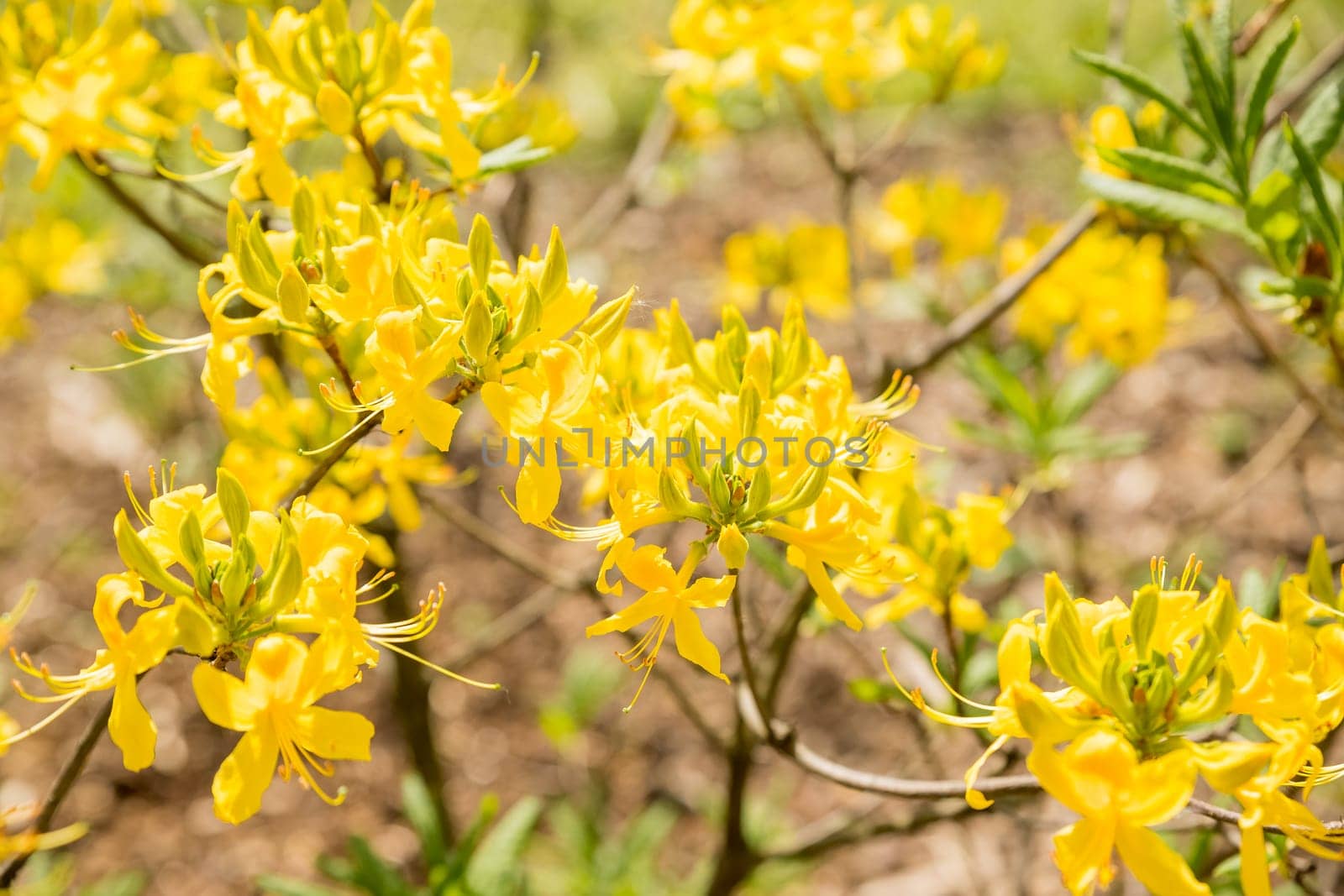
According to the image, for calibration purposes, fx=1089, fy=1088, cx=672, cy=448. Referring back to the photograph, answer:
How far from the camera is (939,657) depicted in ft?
6.26

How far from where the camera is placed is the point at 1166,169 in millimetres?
1477

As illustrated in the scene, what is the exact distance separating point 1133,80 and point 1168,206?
0.20 m

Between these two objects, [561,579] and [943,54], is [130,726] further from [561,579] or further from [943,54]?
[943,54]

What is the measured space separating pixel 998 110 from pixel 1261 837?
19.4ft

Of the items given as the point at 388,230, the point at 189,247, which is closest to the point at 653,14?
the point at 189,247

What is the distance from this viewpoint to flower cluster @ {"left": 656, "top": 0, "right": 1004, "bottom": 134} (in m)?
2.17

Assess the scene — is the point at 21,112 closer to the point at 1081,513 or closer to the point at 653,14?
the point at 1081,513

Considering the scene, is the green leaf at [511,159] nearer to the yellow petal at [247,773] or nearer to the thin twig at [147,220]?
the thin twig at [147,220]

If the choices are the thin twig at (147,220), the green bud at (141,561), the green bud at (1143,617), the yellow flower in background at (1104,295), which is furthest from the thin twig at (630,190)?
the green bud at (1143,617)

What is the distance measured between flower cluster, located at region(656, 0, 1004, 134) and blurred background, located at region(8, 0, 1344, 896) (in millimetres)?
308

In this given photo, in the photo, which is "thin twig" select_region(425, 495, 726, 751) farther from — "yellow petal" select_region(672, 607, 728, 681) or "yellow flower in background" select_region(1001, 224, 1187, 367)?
"yellow flower in background" select_region(1001, 224, 1187, 367)

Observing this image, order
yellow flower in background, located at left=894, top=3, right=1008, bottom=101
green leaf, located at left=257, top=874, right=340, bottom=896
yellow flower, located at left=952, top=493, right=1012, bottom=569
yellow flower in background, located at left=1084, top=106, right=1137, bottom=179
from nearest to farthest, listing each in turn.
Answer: yellow flower, located at left=952, top=493, right=1012, bottom=569
yellow flower in background, located at left=1084, top=106, right=1137, bottom=179
green leaf, located at left=257, top=874, right=340, bottom=896
yellow flower in background, located at left=894, top=3, right=1008, bottom=101

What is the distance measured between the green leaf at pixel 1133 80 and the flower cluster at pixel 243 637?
1.12 m

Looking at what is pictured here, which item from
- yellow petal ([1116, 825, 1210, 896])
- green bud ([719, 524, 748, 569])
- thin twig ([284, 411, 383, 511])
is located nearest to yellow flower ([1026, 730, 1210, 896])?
yellow petal ([1116, 825, 1210, 896])
